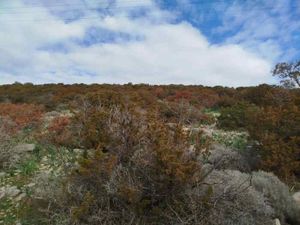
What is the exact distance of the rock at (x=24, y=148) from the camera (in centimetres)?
812

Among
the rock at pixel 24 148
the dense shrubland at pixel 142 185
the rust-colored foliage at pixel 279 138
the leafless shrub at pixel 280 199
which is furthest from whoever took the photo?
the rock at pixel 24 148

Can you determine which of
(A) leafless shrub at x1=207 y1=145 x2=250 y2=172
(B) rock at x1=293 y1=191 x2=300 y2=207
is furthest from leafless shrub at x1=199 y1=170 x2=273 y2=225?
(A) leafless shrub at x1=207 y1=145 x2=250 y2=172

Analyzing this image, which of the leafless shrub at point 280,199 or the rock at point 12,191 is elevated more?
the leafless shrub at point 280,199

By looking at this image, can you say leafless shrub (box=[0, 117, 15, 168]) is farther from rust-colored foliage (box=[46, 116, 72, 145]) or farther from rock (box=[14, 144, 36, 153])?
rust-colored foliage (box=[46, 116, 72, 145])

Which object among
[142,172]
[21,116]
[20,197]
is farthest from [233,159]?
[21,116]

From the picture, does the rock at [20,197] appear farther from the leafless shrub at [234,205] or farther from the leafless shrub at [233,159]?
the leafless shrub at [233,159]

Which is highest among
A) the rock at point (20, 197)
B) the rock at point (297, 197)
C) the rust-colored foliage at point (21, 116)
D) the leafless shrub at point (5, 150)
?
the rust-colored foliage at point (21, 116)

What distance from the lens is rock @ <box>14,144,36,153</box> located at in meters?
8.12

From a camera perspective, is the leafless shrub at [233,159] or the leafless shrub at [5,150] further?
the leafless shrub at [5,150]

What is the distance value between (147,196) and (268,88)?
14562 millimetres

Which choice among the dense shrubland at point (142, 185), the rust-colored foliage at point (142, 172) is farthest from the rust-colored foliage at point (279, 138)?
the rust-colored foliage at point (142, 172)

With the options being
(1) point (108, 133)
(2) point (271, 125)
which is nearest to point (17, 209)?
(1) point (108, 133)

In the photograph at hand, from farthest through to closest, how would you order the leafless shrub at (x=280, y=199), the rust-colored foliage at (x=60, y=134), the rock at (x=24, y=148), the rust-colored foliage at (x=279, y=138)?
the rust-colored foliage at (x=60, y=134) → the rock at (x=24, y=148) → the rust-colored foliage at (x=279, y=138) → the leafless shrub at (x=280, y=199)

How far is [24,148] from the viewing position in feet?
27.3
